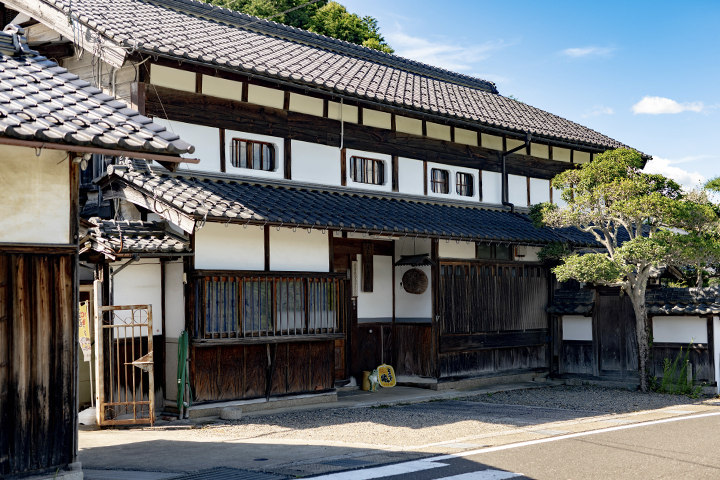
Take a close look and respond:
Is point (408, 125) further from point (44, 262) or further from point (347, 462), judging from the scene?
point (44, 262)

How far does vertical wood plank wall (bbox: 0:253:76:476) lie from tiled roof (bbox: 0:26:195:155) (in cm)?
142

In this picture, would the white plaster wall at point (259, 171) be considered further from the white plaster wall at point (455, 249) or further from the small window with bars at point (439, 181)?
the small window with bars at point (439, 181)

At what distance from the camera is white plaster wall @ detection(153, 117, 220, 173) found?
41.3 feet

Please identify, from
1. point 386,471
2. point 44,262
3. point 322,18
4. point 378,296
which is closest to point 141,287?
point 44,262

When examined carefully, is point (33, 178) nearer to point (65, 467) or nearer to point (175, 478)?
point (65, 467)

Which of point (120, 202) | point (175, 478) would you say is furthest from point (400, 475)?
point (120, 202)

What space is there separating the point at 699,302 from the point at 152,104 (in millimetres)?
11841

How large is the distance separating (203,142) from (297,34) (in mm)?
6844

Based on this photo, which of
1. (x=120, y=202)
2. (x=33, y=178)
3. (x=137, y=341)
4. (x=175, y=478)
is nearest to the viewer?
(x=33, y=178)

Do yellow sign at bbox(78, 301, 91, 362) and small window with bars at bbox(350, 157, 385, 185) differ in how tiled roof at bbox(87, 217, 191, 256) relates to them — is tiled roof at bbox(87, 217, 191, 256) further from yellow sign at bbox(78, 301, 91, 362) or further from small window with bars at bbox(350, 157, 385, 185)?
small window with bars at bbox(350, 157, 385, 185)

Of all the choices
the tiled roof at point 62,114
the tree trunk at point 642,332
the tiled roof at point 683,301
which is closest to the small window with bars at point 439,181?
the tree trunk at point 642,332

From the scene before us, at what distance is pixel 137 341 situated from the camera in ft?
38.6

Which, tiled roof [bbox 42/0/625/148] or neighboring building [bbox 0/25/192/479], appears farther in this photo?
tiled roof [bbox 42/0/625/148]

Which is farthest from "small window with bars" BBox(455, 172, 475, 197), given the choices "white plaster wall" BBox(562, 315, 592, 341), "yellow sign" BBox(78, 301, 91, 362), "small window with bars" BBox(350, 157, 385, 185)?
"yellow sign" BBox(78, 301, 91, 362)
